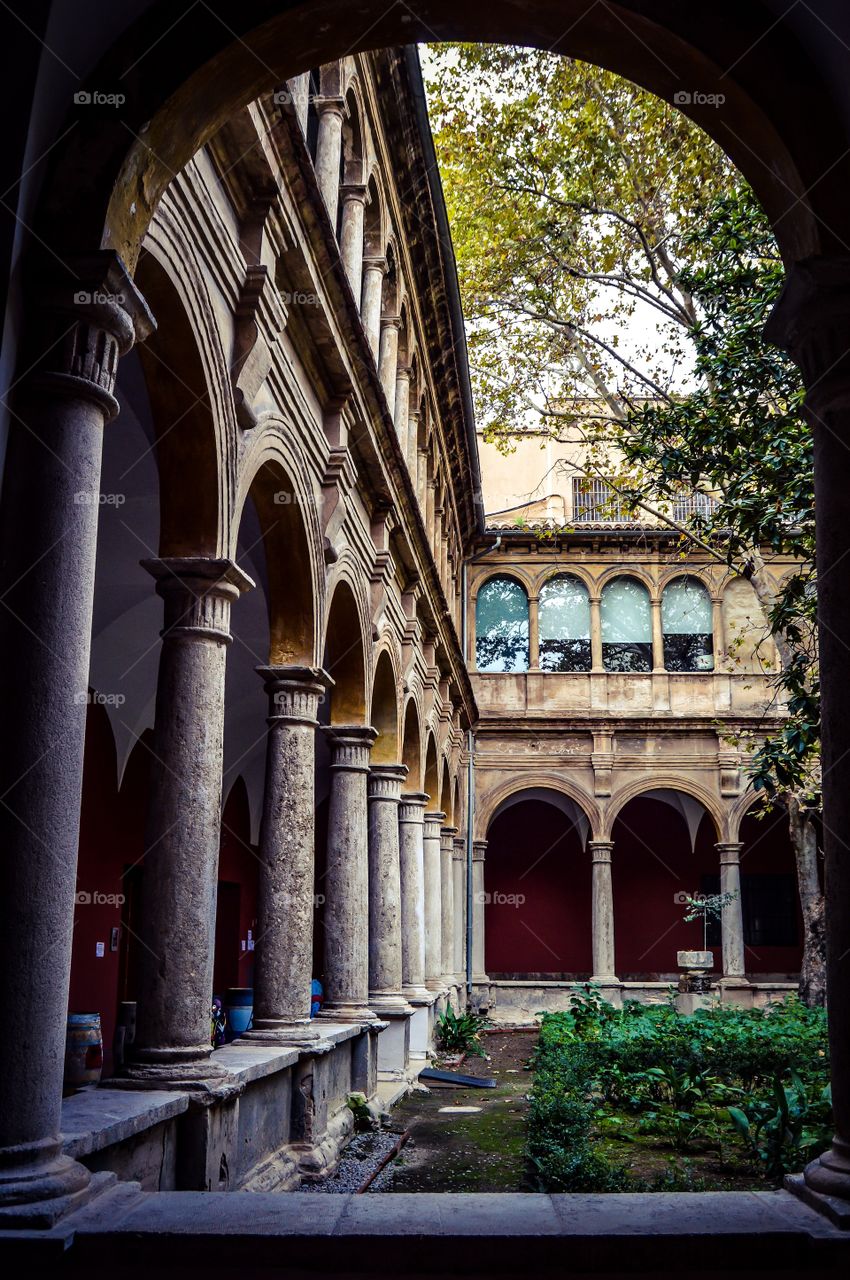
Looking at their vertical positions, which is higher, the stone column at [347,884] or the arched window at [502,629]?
the arched window at [502,629]

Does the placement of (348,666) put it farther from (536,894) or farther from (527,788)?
(536,894)

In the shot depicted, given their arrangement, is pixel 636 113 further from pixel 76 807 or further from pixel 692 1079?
pixel 76 807

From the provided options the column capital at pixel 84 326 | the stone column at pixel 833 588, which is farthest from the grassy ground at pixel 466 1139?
the column capital at pixel 84 326

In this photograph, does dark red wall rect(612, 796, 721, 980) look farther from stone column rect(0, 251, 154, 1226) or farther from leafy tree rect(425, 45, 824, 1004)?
stone column rect(0, 251, 154, 1226)

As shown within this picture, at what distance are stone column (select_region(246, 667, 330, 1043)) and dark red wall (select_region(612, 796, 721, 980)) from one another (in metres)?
17.3

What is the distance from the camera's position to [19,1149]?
126 inches

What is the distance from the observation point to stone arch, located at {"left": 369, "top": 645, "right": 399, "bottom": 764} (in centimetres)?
1259

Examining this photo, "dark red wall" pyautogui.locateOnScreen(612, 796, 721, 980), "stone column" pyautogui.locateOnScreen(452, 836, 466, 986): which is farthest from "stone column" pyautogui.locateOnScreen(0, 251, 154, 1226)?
"dark red wall" pyautogui.locateOnScreen(612, 796, 721, 980)

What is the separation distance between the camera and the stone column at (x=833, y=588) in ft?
11.5

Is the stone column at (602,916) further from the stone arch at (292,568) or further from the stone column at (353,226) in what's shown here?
the stone arch at (292,568)

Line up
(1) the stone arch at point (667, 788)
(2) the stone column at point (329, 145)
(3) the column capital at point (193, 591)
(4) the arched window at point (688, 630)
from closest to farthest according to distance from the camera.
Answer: (3) the column capital at point (193, 591) → (2) the stone column at point (329, 145) → (1) the stone arch at point (667, 788) → (4) the arched window at point (688, 630)

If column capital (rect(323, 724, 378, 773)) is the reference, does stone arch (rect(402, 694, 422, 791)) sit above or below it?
above

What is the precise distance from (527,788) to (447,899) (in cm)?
455

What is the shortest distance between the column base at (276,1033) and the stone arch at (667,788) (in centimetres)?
1524
